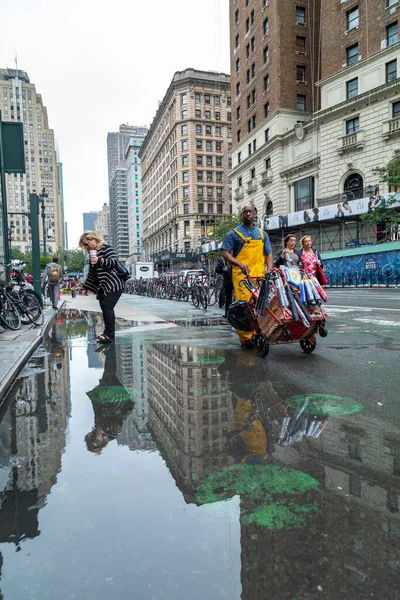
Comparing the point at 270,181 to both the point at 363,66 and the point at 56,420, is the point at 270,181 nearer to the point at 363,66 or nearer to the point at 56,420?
the point at 363,66

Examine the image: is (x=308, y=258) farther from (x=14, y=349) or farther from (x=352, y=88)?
(x=352, y=88)

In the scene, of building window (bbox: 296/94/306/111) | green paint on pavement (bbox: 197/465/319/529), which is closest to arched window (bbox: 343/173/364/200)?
building window (bbox: 296/94/306/111)

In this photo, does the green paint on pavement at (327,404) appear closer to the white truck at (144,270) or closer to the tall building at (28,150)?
the white truck at (144,270)

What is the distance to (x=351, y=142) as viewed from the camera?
35.3 meters

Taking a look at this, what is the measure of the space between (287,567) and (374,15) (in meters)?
42.3

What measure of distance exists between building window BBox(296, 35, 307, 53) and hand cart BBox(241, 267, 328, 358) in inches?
1795

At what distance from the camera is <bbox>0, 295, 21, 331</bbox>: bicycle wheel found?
8.84 meters

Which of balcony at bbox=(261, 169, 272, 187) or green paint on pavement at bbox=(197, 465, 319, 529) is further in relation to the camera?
balcony at bbox=(261, 169, 272, 187)

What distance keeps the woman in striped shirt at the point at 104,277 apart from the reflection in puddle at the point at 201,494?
353cm

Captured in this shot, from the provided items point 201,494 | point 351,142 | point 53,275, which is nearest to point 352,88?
point 351,142

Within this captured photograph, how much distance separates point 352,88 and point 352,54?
3.06 meters

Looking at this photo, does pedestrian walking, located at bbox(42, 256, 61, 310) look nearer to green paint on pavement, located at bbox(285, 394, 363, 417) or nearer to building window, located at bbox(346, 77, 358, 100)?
green paint on pavement, located at bbox(285, 394, 363, 417)

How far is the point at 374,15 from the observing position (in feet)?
110

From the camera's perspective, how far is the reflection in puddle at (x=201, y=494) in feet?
5.28
